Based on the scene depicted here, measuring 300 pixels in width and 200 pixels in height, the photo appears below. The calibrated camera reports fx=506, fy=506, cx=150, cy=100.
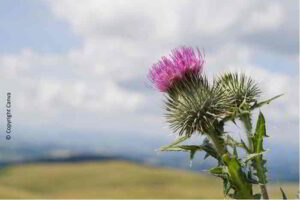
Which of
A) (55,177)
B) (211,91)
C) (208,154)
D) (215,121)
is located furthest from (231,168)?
(55,177)

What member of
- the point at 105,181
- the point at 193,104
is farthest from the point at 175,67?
the point at 105,181

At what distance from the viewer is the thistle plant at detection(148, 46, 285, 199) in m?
4.98

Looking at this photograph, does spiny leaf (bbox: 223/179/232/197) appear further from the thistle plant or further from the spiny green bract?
the spiny green bract

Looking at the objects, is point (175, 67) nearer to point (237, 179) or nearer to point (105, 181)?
point (237, 179)

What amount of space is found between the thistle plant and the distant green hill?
412ft

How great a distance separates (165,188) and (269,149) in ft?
467

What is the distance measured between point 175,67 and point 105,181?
15692 cm

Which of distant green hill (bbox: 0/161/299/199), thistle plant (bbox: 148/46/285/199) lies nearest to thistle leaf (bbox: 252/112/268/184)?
thistle plant (bbox: 148/46/285/199)

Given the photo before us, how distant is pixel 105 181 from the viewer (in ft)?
527

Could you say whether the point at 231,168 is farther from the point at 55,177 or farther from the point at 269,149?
the point at 55,177

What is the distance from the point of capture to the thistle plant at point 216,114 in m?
4.98

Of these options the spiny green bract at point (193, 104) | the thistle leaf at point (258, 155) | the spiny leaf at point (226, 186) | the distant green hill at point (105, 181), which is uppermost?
the spiny green bract at point (193, 104)

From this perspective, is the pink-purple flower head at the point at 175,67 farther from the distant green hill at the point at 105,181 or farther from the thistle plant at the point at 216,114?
the distant green hill at the point at 105,181

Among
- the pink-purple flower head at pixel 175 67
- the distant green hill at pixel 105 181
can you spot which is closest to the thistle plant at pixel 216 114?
the pink-purple flower head at pixel 175 67
